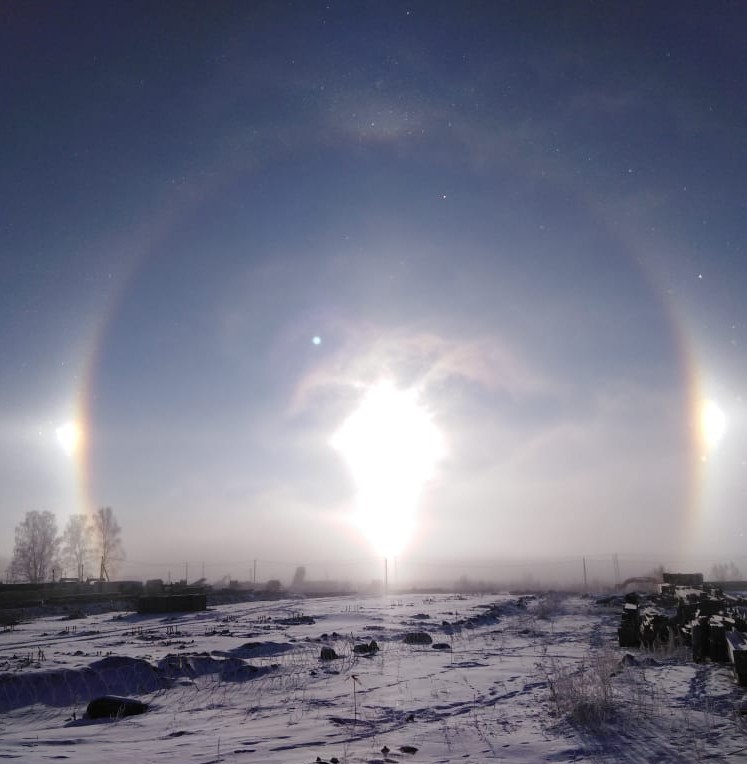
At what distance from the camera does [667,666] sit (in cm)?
1268

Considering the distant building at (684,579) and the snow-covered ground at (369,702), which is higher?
the snow-covered ground at (369,702)

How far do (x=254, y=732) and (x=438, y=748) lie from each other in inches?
114

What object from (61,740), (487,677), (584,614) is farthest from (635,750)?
(584,614)

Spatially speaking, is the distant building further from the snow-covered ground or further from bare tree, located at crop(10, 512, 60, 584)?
bare tree, located at crop(10, 512, 60, 584)

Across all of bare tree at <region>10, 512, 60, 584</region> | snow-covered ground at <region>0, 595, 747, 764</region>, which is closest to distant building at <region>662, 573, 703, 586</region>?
snow-covered ground at <region>0, 595, 747, 764</region>

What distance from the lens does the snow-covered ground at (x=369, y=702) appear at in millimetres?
7668

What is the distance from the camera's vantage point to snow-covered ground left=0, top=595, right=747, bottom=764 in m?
7.67

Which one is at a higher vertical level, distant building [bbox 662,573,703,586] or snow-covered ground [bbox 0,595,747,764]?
snow-covered ground [bbox 0,595,747,764]

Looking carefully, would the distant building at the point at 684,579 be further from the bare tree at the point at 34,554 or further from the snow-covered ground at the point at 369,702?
the bare tree at the point at 34,554

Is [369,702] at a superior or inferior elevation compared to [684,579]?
superior

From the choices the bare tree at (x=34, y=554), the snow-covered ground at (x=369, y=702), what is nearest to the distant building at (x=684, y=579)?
the snow-covered ground at (x=369, y=702)

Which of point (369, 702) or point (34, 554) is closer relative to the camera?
point (369, 702)

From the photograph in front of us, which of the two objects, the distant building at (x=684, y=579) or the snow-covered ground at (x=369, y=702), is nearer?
the snow-covered ground at (x=369, y=702)

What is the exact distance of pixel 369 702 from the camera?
10859mm
